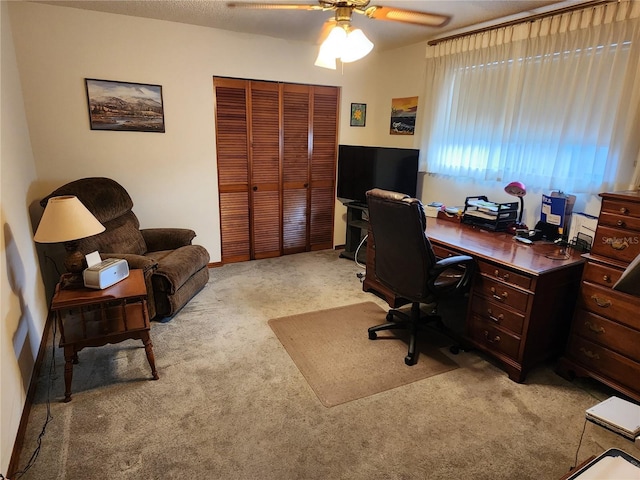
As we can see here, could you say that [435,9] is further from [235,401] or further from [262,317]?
[235,401]

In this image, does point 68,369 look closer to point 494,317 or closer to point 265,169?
point 494,317

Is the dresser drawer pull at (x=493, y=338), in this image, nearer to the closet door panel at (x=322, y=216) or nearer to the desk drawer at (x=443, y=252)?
the desk drawer at (x=443, y=252)

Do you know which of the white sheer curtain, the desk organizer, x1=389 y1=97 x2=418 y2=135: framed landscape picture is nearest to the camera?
the white sheer curtain

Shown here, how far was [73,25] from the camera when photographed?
3.08 meters

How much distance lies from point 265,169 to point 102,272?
231cm

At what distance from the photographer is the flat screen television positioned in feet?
12.5

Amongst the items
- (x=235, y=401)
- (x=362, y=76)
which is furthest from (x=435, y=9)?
(x=235, y=401)

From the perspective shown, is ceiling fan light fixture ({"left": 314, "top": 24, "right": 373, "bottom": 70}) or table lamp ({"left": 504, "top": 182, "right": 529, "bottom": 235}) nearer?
ceiling fan light fixture ({"left": 314, "top": 24, "right": 373, "bottom": 70})

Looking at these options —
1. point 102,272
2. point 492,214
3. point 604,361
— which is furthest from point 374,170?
point 102,272

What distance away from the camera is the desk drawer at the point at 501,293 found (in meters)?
2.19

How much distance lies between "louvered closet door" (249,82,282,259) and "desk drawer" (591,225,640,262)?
304 centimetres

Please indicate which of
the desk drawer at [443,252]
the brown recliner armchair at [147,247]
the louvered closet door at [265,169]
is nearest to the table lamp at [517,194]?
the desk drawer at [443,252]

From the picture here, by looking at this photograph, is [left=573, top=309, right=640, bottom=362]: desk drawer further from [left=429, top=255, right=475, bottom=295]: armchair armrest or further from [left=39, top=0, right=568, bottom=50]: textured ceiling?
[left=39, top=0, right=568, bottom=50]: textured ceiling

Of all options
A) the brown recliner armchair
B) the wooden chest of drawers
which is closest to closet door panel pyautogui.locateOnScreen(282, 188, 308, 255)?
the brown recliner armchair
